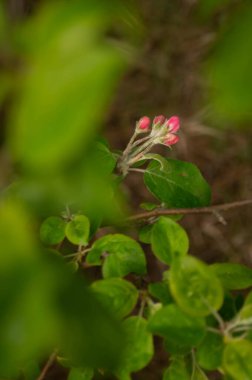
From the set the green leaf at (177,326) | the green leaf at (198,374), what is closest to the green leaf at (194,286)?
the green leaf at (177,326)

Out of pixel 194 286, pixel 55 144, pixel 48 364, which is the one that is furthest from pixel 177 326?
pixel 55 144

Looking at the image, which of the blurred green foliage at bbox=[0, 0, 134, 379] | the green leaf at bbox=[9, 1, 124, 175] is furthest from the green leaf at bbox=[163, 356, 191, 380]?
the green leaf at bbox=[9, 1, 124, 175]

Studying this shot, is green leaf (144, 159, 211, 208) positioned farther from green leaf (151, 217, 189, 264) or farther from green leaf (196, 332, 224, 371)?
green leaf (196, 332, 224, 371)

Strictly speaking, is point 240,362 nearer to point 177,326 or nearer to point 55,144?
point 177,326

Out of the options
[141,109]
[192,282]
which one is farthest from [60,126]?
[141,109]

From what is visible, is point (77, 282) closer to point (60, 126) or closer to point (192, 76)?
point (60, 126)
